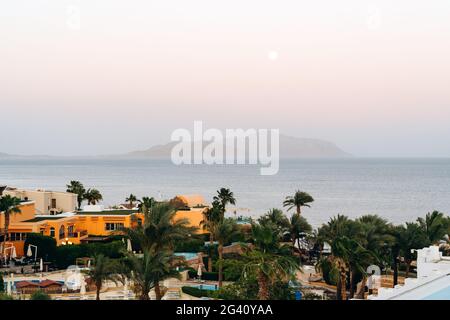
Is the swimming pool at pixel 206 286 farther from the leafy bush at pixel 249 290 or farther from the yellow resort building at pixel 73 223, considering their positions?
the leafy bush at pixel 249 290

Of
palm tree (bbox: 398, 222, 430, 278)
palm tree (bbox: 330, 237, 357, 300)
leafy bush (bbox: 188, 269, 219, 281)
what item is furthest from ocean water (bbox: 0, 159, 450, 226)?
palm tree (bbox: 330, 237, 357, 300)

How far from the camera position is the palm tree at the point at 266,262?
13.7m

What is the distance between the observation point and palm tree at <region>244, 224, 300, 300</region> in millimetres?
13734

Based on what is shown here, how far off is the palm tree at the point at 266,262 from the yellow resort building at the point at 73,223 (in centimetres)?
1459

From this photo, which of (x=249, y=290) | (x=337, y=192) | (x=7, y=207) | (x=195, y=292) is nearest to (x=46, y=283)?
(x=195, y=292)

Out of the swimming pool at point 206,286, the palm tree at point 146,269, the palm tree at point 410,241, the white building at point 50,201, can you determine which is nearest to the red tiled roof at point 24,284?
the swimming pool at point 206,286

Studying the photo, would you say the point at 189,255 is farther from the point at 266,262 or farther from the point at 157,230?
the point at 266,262

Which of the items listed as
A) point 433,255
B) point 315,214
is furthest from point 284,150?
point 433,255

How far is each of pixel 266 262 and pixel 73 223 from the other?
20.5m

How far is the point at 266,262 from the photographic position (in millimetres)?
13828

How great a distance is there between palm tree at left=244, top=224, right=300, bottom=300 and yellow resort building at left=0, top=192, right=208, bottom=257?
1459cm

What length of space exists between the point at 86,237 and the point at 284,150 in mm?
76249
